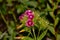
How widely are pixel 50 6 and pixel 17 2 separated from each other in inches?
15.0

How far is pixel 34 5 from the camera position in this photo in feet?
7.85

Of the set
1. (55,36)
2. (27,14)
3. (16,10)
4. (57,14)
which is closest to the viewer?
(27,14)

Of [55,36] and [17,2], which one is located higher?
[17,2]

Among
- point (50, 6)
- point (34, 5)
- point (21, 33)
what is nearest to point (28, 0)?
point (34, 5)

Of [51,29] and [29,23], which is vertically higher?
[29,23]

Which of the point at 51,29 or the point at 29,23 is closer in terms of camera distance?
the point at 29,23

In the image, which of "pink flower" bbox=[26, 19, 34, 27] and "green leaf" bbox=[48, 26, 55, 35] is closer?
"pink flower" bbox=[26, 19, 34, 27]

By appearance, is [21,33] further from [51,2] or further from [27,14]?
[51,2]

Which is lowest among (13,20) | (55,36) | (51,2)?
(55,36)

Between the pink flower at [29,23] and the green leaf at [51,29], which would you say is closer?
the pink flower at [29,23]

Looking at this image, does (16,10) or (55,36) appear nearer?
(55,36)

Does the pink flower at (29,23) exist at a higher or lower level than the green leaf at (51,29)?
higher

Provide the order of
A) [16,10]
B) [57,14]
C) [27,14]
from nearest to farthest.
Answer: [27,14] < [57,14] < [16,10]

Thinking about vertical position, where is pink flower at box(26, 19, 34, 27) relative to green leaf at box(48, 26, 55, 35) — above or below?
above
